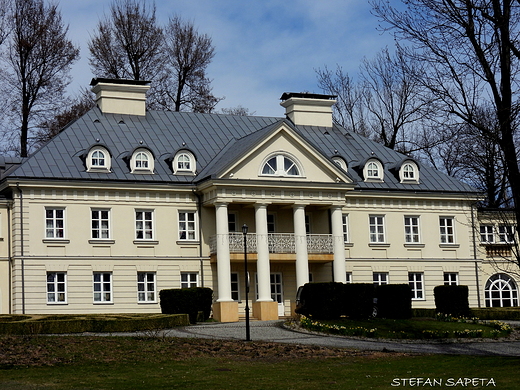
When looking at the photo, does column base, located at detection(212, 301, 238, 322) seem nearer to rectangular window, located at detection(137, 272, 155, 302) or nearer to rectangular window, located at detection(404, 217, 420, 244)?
rectangular window, located at detection(137, 272, 155, 302)

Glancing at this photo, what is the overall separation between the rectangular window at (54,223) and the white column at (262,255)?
8987mm

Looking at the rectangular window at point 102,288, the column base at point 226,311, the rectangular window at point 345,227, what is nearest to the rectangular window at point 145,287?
the rectangular window at point 102,288

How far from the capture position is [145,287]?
42000 mm

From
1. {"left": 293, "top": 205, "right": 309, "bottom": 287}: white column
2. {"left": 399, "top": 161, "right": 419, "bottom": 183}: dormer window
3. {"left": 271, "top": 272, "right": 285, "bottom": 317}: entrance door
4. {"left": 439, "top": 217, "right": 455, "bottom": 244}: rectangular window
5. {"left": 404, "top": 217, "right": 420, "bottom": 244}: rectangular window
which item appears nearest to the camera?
{"left": 293, "top": 205, "right": 309, "bottom": 287}: white column

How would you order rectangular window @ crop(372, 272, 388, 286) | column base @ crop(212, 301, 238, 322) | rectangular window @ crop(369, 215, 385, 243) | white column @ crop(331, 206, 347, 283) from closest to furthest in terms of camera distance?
column base @ crop(212, 301, 238, 322) < white column @ crop(331, 206, 347, 283) < rectangular window @ crop(372, 272, 388, 286) < rectangular window @ crop(369, 215, 385, 243)

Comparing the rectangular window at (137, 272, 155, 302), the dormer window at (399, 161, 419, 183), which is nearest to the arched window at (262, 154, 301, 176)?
the dormer window at (399, 161, 419, 183)

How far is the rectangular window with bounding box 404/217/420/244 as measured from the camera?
47.4 m

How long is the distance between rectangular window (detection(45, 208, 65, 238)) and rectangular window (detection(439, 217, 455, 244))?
20.2 meters

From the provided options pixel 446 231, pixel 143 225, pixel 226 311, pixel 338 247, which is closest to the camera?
pixel 226 311

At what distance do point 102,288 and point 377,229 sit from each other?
14.9 meters

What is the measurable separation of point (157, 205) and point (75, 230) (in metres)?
4.12

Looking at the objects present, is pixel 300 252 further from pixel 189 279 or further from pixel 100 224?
pixel 100 224

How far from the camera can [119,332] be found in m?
31.7

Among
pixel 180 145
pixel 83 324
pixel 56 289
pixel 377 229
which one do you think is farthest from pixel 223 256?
pixel 83 324
